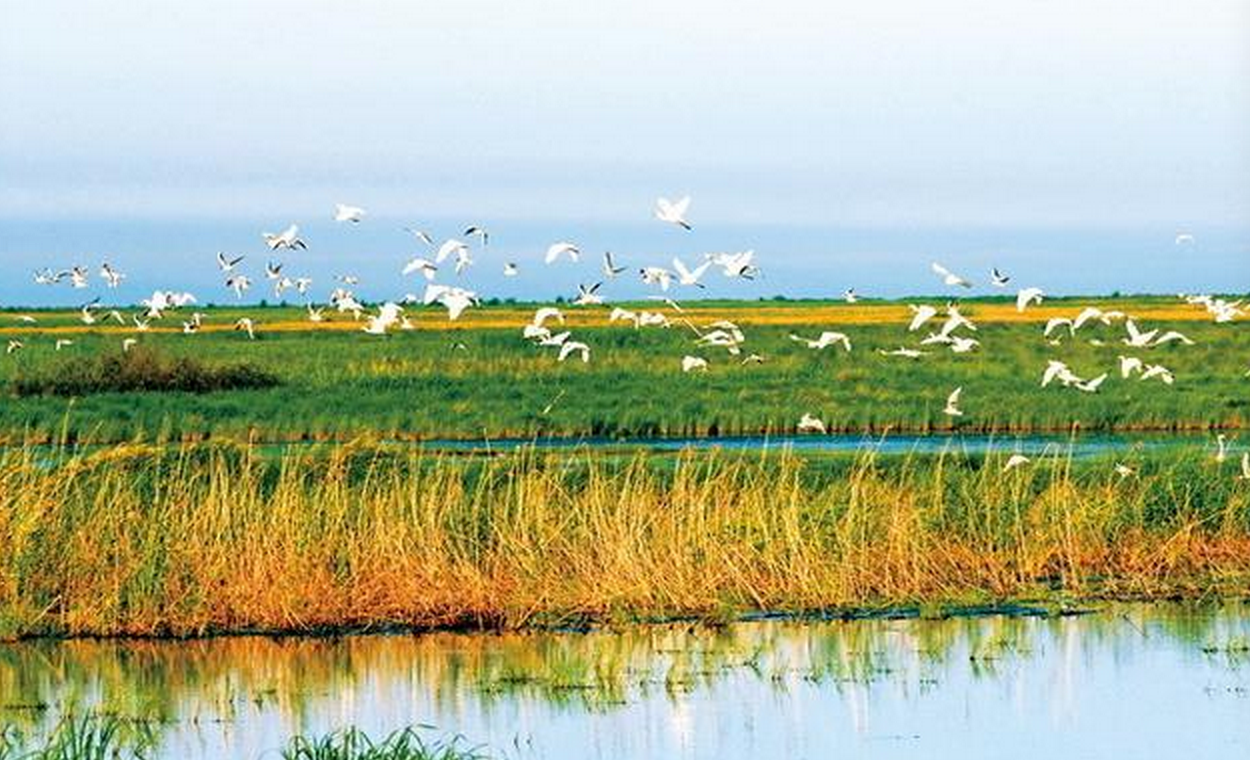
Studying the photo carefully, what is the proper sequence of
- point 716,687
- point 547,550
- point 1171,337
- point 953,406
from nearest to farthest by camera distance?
point 716,687, point 547,550, point 953,406, point 1171,337

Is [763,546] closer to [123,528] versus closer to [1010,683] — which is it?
[1010,683]

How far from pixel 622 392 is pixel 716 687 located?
99.6 ft

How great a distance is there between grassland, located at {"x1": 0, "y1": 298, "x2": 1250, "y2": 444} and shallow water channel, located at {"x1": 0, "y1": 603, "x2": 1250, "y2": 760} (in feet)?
44.5

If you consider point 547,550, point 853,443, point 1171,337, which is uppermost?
point 1171,337

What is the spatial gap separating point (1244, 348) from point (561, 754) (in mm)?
47744

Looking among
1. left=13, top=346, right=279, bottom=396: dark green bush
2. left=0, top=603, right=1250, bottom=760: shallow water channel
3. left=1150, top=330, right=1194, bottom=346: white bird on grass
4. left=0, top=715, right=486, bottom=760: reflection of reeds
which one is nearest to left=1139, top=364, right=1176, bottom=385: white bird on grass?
left=1150, top=330, right=1194, bottom=346: white bird on grass

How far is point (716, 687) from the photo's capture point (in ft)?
46.6

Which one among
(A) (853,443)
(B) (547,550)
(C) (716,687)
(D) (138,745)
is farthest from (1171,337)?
(D) (138,745)

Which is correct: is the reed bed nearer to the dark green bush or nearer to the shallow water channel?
the shallow water channel

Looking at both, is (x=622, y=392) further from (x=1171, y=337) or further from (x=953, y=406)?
(x=1171, y=337)

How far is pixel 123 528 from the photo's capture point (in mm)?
16562

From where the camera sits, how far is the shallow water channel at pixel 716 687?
12680 mm

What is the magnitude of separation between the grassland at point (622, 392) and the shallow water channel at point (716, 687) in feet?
44.5

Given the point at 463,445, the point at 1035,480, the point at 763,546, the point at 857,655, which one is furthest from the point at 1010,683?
the point at 463,445
